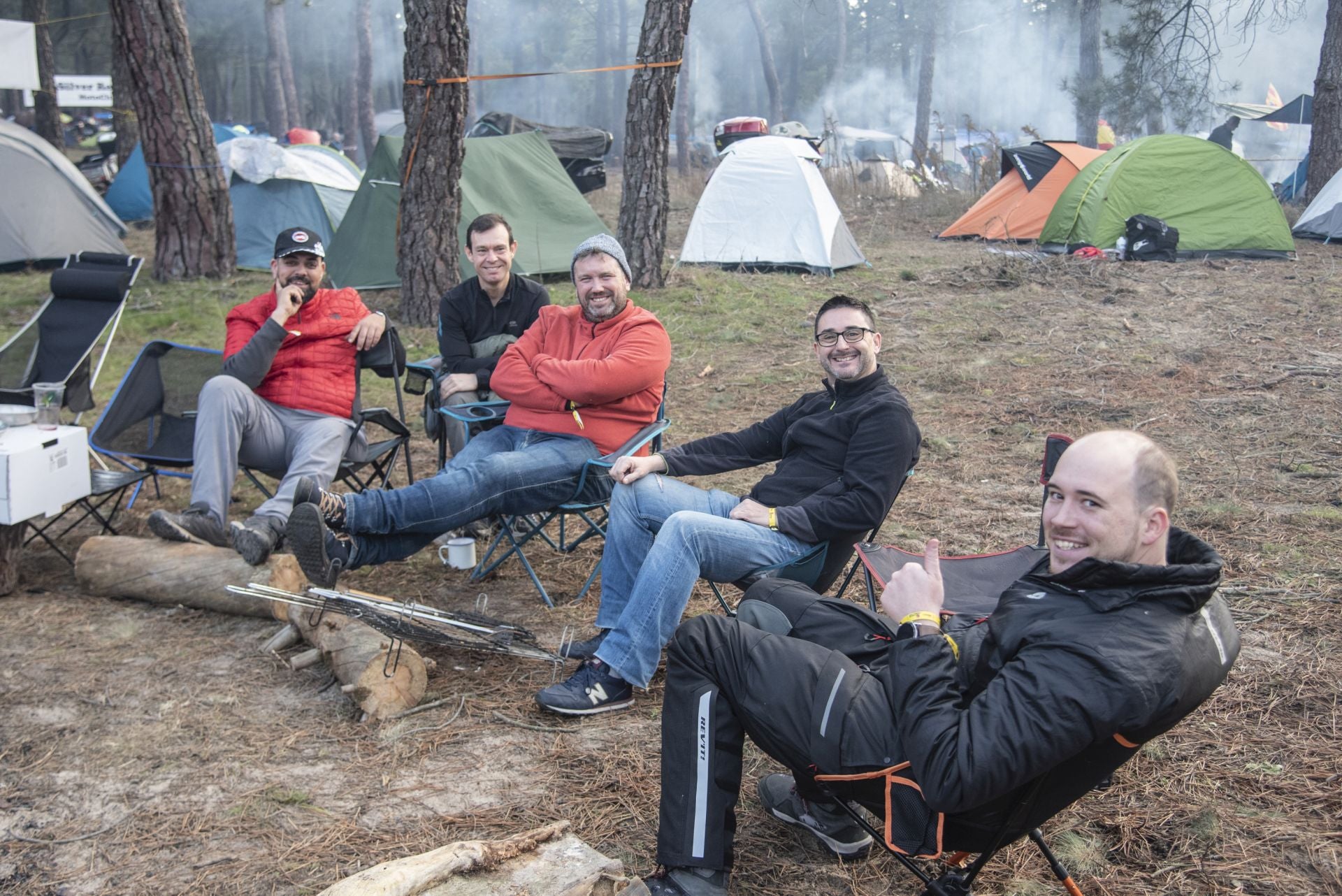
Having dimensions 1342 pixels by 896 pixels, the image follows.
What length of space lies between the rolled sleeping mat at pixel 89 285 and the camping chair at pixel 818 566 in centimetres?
297

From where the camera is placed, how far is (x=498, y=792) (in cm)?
241

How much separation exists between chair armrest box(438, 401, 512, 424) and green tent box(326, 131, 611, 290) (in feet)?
15.4

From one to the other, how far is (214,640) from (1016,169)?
1155cm

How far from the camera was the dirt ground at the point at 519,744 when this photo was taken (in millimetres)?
2137

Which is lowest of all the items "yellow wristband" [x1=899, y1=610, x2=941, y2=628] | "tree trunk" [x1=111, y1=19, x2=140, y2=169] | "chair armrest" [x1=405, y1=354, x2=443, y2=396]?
"yellow wristband" [x1=899, y1=610, x2=941, y2=628]

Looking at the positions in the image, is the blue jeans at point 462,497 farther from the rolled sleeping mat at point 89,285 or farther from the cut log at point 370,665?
the rolled sleeping mat at point 89,285

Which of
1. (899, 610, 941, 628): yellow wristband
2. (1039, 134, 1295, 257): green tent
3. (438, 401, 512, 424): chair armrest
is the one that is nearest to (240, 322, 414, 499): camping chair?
(438, 401, 512, 424): chair armrest

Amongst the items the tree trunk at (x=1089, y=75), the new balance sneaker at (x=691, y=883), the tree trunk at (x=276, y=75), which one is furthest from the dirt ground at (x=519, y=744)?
the tree trunk at (x=276, y=75)

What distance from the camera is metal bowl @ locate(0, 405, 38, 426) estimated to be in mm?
3484

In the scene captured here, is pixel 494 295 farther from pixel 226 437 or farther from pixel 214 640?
pixel 214 640

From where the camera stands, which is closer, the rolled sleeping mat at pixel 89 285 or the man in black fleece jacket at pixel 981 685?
the man in black fleece jacket at pixel 981 685

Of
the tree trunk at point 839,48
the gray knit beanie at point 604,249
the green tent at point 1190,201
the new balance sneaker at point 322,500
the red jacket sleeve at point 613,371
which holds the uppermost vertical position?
the tree trunk at point 839,48

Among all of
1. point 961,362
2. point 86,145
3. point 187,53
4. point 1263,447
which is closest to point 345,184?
point 187,53

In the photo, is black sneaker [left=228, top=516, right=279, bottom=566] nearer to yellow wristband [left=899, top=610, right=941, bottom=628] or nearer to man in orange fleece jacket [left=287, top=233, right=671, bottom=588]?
man in orange fleece jacket [left=287, top=233, right=671, bottom=588]
